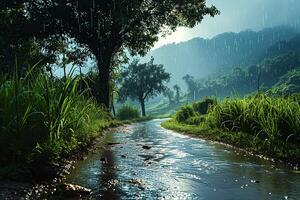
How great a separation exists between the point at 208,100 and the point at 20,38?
18.3m

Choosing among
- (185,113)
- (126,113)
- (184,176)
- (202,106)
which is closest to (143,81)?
(126,113)

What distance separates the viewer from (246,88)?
626 feet

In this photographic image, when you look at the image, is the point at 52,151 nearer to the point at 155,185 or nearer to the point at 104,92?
the point at 155,185

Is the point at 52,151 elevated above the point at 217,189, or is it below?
above

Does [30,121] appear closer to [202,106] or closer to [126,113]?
[202,106]

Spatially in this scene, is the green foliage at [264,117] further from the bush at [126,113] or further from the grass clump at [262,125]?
the bush at [126,113]

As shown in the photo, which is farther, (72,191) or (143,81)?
(143,81)

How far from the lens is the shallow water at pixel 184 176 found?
5.55m

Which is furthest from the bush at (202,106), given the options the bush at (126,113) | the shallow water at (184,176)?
the shallow water at (184,176)

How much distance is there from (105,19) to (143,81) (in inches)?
2262

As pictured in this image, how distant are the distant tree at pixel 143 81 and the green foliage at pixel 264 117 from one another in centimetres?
7009

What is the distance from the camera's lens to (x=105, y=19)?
98.0 feet

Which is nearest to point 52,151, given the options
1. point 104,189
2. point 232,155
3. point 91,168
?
point 91,168

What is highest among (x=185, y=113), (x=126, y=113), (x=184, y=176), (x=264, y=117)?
(x=264, y=117)
